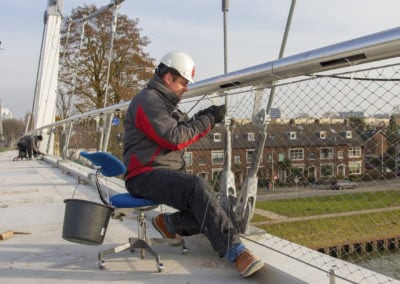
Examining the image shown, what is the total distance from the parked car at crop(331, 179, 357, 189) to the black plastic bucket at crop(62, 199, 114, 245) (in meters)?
1.36

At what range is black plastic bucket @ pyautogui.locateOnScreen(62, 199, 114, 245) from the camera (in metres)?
2.79

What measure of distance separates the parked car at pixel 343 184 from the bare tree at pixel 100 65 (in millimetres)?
18674

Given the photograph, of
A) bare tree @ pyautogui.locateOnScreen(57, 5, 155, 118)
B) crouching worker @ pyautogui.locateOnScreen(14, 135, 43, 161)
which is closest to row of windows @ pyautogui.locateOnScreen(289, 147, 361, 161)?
crouching worker @ pyautogui.locateOnScreen(14, 135, 43, 161)

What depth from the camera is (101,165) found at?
3.07 metres

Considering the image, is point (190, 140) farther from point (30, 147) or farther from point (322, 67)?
point (30, 147)

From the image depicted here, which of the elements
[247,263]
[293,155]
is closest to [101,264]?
[247,263]

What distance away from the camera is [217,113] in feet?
9.56

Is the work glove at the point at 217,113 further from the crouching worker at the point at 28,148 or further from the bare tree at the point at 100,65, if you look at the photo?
the bare tree at the point at 100,65

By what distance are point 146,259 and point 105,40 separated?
2234 cm

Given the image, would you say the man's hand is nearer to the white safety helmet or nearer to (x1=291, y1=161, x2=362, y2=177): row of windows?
the white safety helmet

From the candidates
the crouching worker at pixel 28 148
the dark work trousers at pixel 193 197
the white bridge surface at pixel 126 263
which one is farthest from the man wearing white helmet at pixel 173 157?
the crouching worker at pixel 28 148

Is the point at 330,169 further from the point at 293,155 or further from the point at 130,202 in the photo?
the point at 130,202

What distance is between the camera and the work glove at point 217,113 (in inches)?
114

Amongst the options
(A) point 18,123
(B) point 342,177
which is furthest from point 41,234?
(A) point 18,123
